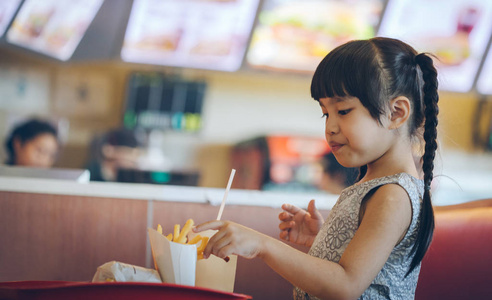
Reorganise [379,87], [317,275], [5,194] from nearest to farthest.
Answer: [317,275] < [379,87] < [5,194]

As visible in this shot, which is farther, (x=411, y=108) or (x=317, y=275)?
(x=411, y=108)

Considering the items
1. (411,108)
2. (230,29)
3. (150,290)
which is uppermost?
(230,29)

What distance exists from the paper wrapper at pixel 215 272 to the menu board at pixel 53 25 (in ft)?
9.10

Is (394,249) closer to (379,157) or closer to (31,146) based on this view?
(379,157)

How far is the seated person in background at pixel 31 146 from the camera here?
127 inches

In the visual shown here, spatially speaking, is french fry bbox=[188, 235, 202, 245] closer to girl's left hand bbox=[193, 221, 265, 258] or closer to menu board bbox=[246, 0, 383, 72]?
girl's left hand bbox=[193, 221, 265, 258]

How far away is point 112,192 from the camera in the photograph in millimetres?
1453

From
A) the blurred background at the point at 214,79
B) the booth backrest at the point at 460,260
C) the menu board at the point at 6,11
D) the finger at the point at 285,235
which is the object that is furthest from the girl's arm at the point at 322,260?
the menu board at the point at 6,11

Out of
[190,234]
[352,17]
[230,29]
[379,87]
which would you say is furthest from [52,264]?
[352,17]

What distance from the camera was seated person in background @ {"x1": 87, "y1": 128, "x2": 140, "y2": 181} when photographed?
398 centimetres

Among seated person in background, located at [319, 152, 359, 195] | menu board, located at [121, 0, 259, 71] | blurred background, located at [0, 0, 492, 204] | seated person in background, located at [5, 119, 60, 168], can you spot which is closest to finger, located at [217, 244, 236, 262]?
blurred background, located at [0, 0, 492, 204]

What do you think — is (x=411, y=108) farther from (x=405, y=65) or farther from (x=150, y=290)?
(x=150, y=290)

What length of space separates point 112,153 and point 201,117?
0.82 m

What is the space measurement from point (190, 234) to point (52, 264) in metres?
0.61
